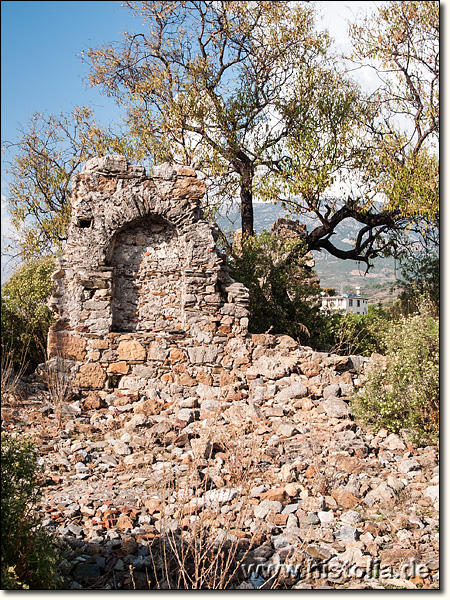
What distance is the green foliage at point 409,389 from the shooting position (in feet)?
20.7

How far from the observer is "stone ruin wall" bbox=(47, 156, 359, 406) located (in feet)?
27.9

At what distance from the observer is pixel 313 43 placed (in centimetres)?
1333

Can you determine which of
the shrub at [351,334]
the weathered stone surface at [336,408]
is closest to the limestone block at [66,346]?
the weathered stone surface at [336,408]

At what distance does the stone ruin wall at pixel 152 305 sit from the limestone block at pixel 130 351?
17 millimetres

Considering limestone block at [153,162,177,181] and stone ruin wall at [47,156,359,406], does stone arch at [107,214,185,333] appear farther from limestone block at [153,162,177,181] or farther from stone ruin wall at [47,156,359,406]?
limestone block at [153,162,177,181]

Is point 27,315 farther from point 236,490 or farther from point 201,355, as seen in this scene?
point 236,490

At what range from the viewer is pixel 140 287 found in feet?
29.5

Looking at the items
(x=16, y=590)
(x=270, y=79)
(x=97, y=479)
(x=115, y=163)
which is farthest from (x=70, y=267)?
(x=270, y=79)

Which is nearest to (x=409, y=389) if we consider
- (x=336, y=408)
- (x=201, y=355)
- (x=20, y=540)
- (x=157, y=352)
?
(x=336, y=408)

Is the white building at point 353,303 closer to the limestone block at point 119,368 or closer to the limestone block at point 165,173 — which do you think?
the limestone block at point 165,173

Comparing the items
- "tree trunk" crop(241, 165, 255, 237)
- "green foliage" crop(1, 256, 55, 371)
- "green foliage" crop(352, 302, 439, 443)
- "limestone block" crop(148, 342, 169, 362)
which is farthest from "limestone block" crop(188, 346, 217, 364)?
"tree trunk" crop(241, 165, 255, 237)

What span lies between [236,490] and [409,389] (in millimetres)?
2737

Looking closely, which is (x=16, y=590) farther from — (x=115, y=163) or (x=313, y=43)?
(x=313, y=43)

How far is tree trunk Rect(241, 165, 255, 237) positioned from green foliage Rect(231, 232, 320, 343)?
200cm
